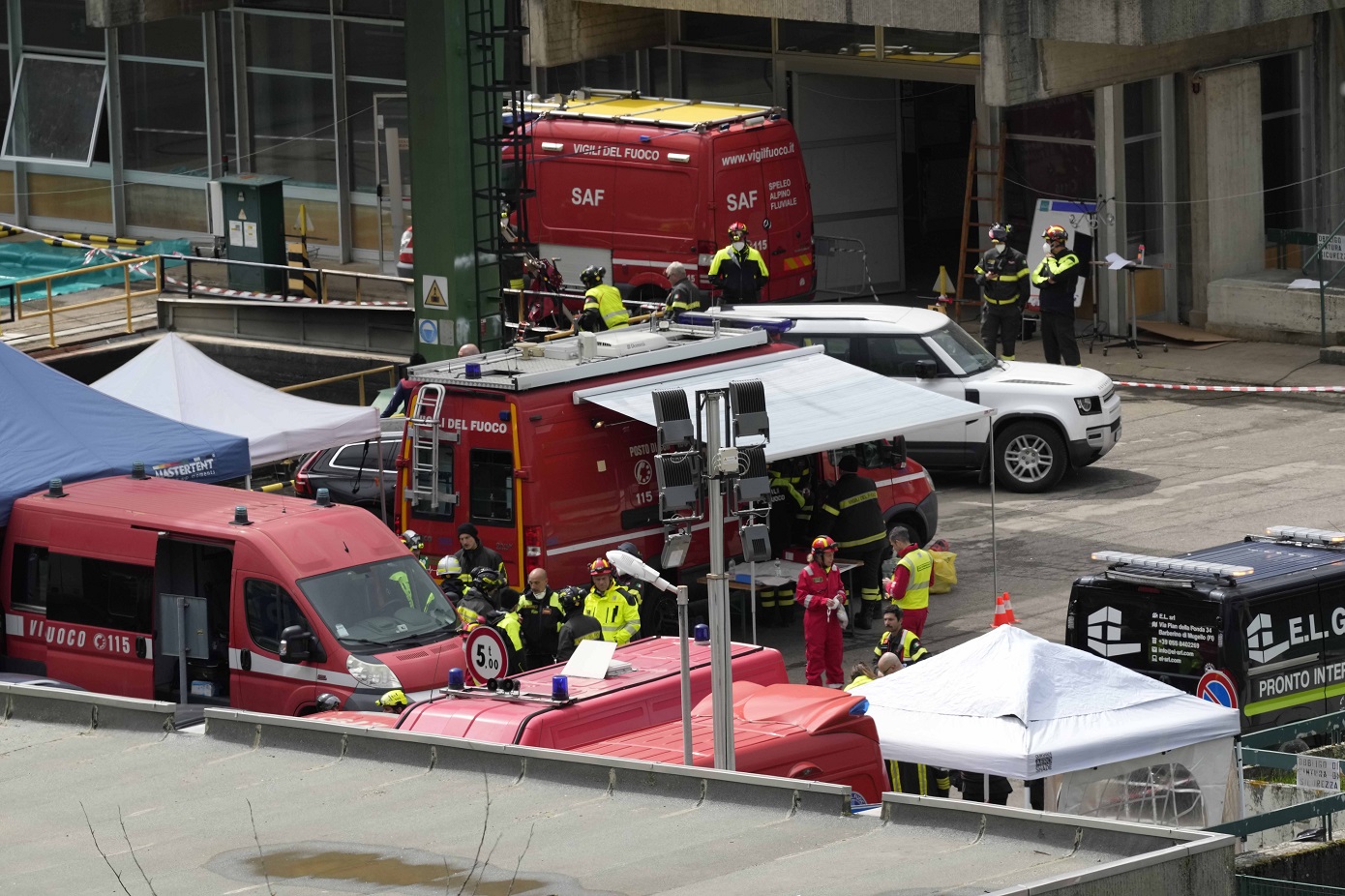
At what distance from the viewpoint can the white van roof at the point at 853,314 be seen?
2167 cm

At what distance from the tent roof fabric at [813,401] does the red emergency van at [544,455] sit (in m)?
0.04

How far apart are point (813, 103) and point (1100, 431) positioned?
478 inches

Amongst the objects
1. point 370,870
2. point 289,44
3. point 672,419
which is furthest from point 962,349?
point 289,44

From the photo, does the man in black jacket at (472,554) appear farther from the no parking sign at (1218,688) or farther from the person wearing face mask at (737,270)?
the person wearing face mask at (737,270)

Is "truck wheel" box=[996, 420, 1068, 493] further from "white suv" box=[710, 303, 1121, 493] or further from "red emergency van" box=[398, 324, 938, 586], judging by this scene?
"red emergency van" box=[398, 324, 938, 586]

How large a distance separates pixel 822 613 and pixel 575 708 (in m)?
4.16

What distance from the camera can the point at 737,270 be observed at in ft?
82.8

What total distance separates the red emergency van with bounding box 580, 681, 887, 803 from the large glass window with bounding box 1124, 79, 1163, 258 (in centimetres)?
1757

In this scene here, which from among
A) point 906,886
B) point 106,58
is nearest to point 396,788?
point 906,886

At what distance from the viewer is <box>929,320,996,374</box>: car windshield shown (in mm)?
21625

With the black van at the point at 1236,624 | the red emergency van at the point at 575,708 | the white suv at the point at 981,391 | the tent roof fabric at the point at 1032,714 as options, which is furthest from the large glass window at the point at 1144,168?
the red emergency van at the point at 575,708

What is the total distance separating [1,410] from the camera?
682 inches

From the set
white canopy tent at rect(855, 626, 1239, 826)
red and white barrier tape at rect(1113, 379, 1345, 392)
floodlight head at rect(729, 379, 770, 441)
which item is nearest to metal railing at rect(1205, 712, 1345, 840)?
white canopy tent at rect(855, 626, 1239, 826)

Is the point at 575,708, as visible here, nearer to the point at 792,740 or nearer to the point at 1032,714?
the point at 792,740
